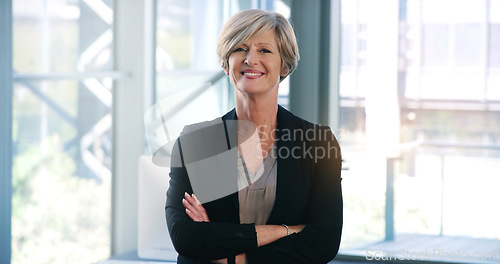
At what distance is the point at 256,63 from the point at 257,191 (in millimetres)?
435

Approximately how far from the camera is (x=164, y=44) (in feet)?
14.1

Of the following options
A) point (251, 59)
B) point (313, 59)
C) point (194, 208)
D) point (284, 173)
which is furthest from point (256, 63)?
point (313, 59)

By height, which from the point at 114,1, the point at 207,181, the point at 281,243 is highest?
the point at 114,1

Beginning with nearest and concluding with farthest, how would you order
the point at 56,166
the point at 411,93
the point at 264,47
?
the point at 264,47, the point at 56,166, the point at 411,93

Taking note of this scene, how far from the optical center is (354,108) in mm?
3986

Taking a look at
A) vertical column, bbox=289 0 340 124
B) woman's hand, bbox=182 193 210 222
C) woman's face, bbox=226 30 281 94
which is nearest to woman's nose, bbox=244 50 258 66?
woman's face, bbox=226 30 281 94

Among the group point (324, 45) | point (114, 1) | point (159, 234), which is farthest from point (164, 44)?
point (159, 234)

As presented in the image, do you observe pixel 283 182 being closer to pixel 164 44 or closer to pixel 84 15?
pixel 84 15

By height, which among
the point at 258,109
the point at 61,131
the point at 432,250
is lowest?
the point at 432,250

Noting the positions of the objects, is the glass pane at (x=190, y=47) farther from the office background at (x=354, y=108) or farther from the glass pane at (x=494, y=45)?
the glass pane at (x=494, y=45)

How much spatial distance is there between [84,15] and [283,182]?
2.24 meters

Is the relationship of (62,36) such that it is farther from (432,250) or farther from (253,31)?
(432,250)

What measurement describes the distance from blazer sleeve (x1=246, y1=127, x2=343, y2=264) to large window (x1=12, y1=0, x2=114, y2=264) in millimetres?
1692

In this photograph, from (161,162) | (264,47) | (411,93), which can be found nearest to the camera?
(264,47)
